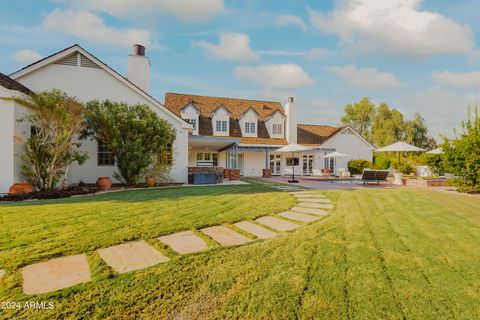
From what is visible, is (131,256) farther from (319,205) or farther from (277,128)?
(277,128)

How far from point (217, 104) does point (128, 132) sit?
15.4 meters

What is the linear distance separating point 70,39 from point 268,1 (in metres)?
10.9

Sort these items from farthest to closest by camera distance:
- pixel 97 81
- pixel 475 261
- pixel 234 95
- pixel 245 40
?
pixel 234 95, pixel 245 40, pixel 97 81, pixel 475 261

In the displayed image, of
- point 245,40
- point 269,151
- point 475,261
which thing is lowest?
point 475,261

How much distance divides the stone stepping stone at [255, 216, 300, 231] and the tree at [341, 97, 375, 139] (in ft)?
143

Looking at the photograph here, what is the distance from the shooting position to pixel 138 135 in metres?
11.4

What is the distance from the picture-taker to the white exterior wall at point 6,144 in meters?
8.77

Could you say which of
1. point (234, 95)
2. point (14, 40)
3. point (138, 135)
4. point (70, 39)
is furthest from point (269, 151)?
point (14, 40)

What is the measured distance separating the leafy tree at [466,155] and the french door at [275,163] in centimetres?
1518

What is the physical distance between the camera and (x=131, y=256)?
124 inches

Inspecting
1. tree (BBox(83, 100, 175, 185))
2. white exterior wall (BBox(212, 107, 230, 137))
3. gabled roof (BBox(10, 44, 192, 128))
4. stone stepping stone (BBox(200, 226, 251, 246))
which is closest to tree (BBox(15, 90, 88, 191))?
tree (BBox(83, 100, 175, 185))

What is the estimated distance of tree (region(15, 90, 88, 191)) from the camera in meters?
9.02

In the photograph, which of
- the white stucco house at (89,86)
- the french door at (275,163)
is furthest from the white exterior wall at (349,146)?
the white stucco house at (89,86)

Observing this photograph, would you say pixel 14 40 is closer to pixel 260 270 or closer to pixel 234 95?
pixel 260 270
